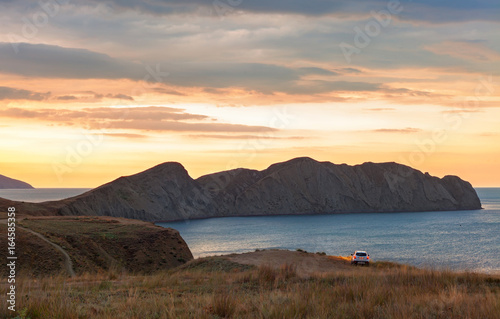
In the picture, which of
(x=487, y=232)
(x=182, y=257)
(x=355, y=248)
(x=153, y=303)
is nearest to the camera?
(x=153, y=303)

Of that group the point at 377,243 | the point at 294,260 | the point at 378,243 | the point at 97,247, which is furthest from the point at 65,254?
the point at 378,243

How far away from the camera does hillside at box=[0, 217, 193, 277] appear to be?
37.7 m

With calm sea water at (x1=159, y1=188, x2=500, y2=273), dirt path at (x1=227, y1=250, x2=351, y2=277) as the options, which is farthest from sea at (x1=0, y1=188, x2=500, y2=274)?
dirt path at (x1=227, y1=250, x2=351, y2=277)

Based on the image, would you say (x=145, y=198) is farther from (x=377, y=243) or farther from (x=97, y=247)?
(x=97, y=247)

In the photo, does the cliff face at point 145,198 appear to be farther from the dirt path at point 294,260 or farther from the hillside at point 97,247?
the dirt path at point 294,260

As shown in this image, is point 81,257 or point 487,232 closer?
point 81,257

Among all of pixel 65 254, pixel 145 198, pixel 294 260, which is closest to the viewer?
pixel 65 254

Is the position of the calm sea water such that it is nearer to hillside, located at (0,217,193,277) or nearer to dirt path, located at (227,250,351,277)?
dirt path, located at (227,250,351,277)

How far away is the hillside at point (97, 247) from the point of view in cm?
3772

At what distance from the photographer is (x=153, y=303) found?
10.0 metres

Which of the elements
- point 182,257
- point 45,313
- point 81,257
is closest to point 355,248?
point 182,257

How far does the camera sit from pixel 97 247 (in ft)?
155

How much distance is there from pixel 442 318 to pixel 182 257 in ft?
164

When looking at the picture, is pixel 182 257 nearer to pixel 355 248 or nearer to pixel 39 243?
pixel 39 243
